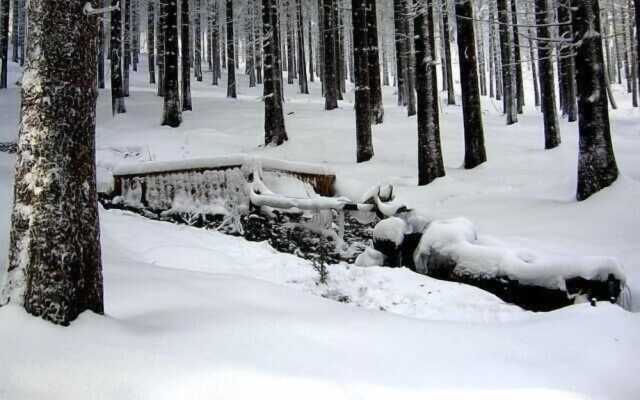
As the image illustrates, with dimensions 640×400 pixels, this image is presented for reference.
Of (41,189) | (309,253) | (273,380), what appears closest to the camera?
(273,380)

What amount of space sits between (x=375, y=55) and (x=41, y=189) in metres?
12.7

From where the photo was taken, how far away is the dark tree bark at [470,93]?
1055cm

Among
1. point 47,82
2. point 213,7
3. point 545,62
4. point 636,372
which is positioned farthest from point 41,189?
point 213,7

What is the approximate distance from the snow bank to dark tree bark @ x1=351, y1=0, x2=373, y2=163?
548 cm

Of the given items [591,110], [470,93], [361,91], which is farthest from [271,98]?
[591,110]

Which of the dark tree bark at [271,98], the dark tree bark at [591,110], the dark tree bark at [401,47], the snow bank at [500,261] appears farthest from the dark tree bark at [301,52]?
the snow bank at [500,261]

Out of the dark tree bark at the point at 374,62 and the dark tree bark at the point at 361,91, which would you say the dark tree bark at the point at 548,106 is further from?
the dark tree bark at the point at 361,91

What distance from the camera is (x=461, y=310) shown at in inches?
188

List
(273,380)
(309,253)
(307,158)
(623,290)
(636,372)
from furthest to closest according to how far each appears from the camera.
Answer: (307,158)
(309,253)
(623,290)
(636,372)
(273,380)

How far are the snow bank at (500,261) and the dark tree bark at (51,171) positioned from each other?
4292mm

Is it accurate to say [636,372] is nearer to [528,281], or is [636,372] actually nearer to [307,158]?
[528,281]

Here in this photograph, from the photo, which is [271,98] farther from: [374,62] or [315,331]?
[315,331]

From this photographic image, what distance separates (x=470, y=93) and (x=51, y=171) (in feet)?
32.1

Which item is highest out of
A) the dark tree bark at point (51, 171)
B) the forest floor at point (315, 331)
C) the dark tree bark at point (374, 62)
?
the dark tree bark at point (374, 62)
